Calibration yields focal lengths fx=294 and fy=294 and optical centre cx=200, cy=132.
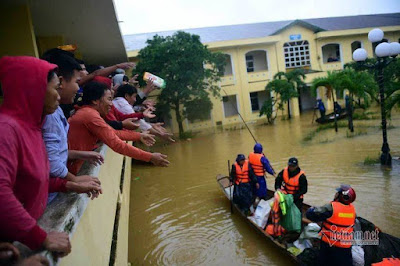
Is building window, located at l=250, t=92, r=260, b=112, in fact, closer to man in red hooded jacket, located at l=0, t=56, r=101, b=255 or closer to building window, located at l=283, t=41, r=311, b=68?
building window, located at l=283, t=41, r=311, b=68

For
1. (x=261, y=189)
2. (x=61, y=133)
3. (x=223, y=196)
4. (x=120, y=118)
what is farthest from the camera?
(x=223, y=196)

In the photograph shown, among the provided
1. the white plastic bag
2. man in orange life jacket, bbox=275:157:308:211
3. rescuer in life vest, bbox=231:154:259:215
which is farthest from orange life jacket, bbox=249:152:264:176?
man in orange life jacket, bbox=275:157:308:211

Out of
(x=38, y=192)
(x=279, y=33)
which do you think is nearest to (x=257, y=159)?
(x=38, y=192)

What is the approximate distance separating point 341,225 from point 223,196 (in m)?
5.31

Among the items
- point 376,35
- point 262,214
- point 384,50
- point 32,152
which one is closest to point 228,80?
point 376,35

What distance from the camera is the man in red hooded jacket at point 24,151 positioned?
3.92 feet

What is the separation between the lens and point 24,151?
4.47 feet

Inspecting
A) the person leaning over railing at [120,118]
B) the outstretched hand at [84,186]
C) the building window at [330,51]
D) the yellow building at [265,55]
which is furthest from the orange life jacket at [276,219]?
the building window at [330,51]

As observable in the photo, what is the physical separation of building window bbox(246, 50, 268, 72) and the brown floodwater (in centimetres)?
1196

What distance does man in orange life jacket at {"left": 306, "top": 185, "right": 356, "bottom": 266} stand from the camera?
13.3ft

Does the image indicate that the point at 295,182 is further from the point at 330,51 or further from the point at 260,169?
the point at 330,51

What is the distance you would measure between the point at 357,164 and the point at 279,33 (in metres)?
18.1

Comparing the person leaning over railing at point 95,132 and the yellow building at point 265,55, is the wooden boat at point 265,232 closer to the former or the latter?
the person leaning over railing at point 95,132

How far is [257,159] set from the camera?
289 inches
